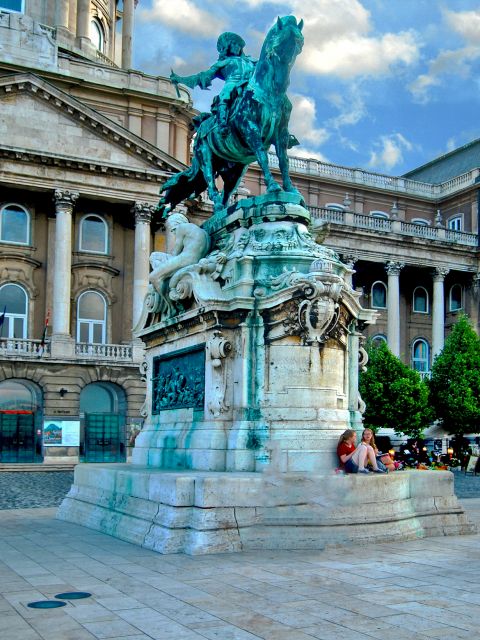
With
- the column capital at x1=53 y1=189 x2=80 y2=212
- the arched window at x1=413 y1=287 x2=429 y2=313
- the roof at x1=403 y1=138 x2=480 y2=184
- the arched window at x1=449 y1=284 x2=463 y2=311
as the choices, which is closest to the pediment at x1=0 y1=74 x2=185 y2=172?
the column capital at x1=53 y1=189 x2=80 y2=212

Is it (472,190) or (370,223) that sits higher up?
(472,190)

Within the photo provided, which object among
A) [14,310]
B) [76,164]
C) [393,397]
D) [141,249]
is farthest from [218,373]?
[141,249]

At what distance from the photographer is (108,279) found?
165 feet

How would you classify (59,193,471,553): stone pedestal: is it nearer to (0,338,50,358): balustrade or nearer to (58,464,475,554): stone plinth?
(58,464,475,554): stone plinth

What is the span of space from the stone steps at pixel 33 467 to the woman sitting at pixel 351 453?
30.3 m

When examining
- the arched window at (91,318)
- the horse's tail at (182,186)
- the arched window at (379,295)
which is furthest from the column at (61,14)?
the horse's tail at (182,186)

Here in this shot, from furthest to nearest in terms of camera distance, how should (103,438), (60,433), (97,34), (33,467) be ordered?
(97,34), (103,438), (60,433), (33,467)

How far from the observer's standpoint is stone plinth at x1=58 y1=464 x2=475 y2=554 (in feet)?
31.2

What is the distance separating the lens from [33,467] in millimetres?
39969

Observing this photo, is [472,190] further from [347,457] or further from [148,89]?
[347,457]

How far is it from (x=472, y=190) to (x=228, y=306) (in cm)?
5896

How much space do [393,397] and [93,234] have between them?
19.6m

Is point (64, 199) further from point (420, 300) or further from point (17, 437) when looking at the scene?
point (420, 300)

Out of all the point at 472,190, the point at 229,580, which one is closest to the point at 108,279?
the point at 472,190
